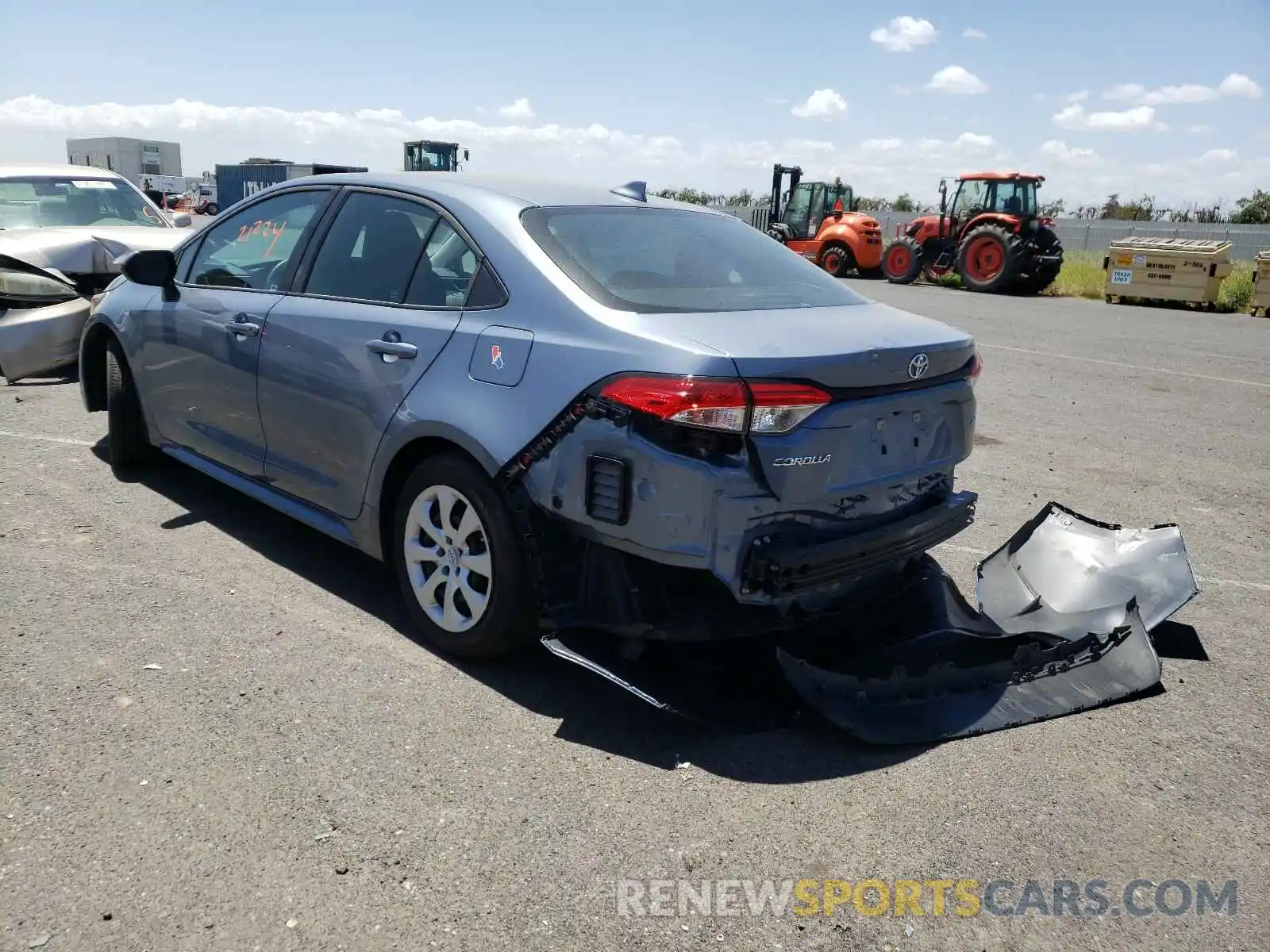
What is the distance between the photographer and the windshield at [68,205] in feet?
28.4

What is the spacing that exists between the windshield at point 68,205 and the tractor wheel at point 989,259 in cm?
1760

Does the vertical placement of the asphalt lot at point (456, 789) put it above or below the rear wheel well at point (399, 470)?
below

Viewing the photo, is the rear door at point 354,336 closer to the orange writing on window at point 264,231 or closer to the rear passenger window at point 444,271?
the rear passenger window at point 444,271

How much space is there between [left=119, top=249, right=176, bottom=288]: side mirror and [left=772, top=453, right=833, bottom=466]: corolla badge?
342 cm

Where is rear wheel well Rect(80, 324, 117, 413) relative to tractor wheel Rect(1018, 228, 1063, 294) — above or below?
below

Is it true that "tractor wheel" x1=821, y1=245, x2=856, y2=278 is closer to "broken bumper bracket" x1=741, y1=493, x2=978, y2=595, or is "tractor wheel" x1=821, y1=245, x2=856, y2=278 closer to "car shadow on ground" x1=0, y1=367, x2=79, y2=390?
"car shadow on ground" x1=0, y1=367, x2=79, y2=390

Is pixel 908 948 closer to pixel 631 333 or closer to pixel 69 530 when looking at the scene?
pixel 631 333

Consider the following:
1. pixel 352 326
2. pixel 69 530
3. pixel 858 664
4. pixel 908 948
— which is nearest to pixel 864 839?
pixel 908 948

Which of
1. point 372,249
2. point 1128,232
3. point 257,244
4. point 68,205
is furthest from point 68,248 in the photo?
point 1128,232

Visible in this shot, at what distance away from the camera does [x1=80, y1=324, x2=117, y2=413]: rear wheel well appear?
560cm

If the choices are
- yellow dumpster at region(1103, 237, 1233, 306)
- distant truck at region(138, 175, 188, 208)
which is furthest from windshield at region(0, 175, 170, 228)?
distant truck at region(138, 175, 188, 208)

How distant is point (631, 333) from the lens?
298cm

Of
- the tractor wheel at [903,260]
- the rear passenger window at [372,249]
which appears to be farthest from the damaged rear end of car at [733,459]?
the tractor wheel at [903,260]

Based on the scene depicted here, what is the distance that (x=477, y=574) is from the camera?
343 centimetres
